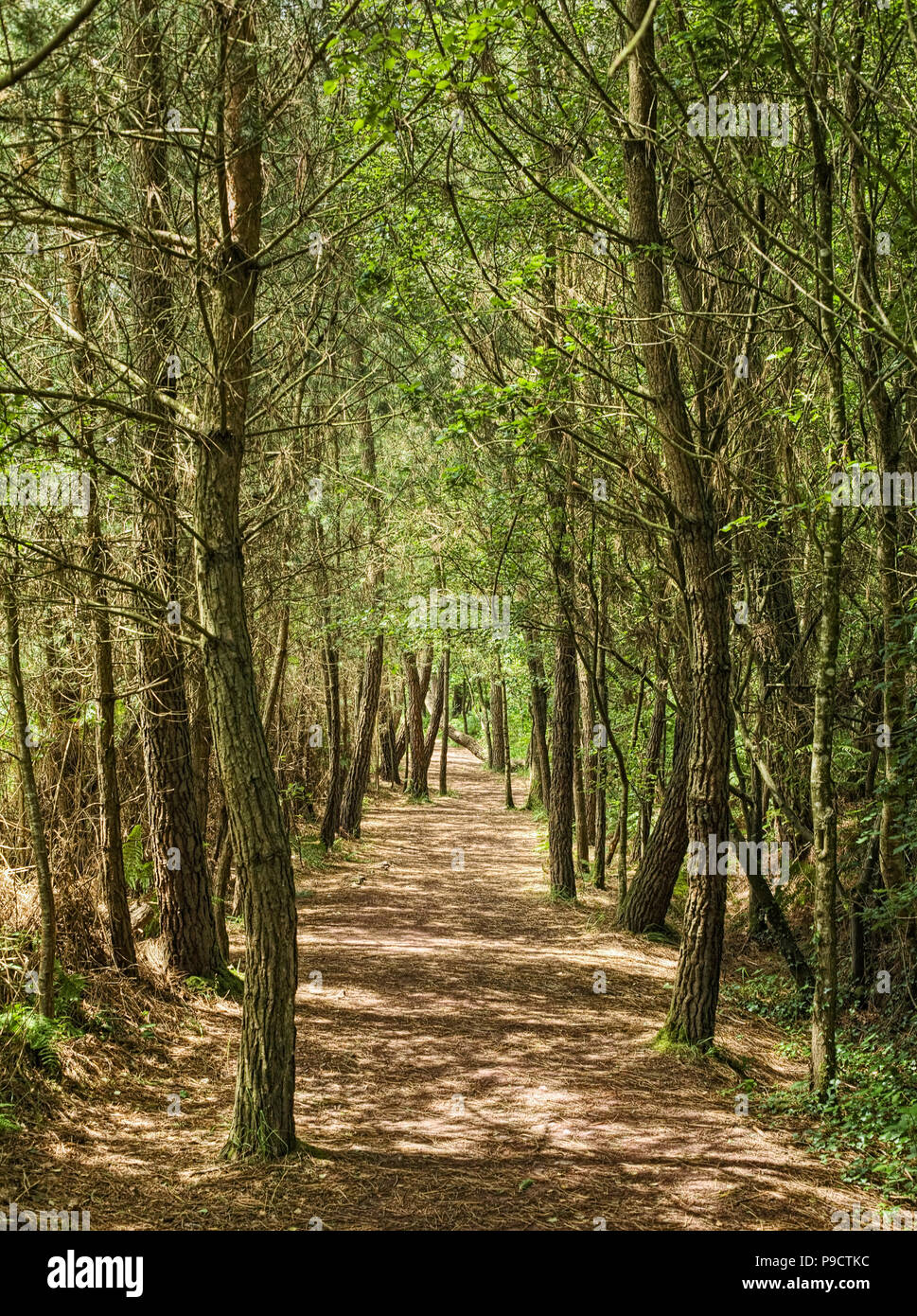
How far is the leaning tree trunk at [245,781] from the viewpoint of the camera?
509 centimetres

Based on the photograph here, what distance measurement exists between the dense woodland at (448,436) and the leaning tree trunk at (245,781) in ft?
0.07

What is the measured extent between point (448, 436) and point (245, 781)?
456 centimetres

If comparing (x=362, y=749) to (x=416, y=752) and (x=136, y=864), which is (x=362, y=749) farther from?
(x=136, y=864)

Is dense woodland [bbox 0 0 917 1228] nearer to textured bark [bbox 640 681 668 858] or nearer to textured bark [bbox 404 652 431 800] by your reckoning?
textured bark [bbox 640 681 668 858]

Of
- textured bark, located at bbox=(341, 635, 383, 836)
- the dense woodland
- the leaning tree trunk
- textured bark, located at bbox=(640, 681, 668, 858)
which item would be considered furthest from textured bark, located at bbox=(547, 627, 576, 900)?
the leaning tree trunk

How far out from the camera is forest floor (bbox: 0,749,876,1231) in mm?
4805

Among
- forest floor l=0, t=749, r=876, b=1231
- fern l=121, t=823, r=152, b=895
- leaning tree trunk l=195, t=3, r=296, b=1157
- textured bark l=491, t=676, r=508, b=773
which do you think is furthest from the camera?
textured bark l=491, t=676, r=508, b=773

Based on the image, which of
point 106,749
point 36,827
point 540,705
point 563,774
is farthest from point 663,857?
point 540,705

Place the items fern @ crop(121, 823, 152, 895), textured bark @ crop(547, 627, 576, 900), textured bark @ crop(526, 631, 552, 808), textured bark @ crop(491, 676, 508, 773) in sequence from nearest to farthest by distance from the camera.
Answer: fern @ crop(121, 823, 152, 895)
textured bark @ crop(547, 627, 576, 900)
textured bark @ crop(526, 631, 552, 808)
textured bark @ crop(491, 676, 508, 773)

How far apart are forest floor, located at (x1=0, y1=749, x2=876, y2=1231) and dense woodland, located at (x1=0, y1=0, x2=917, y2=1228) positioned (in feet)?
0.76

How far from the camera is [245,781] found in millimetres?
5102

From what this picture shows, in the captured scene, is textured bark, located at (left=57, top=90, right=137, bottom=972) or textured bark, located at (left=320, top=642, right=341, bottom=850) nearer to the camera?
textured bark, located at (left=57, top=90, right=137, bottom=972)

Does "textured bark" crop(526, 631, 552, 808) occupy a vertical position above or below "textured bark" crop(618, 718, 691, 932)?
above
